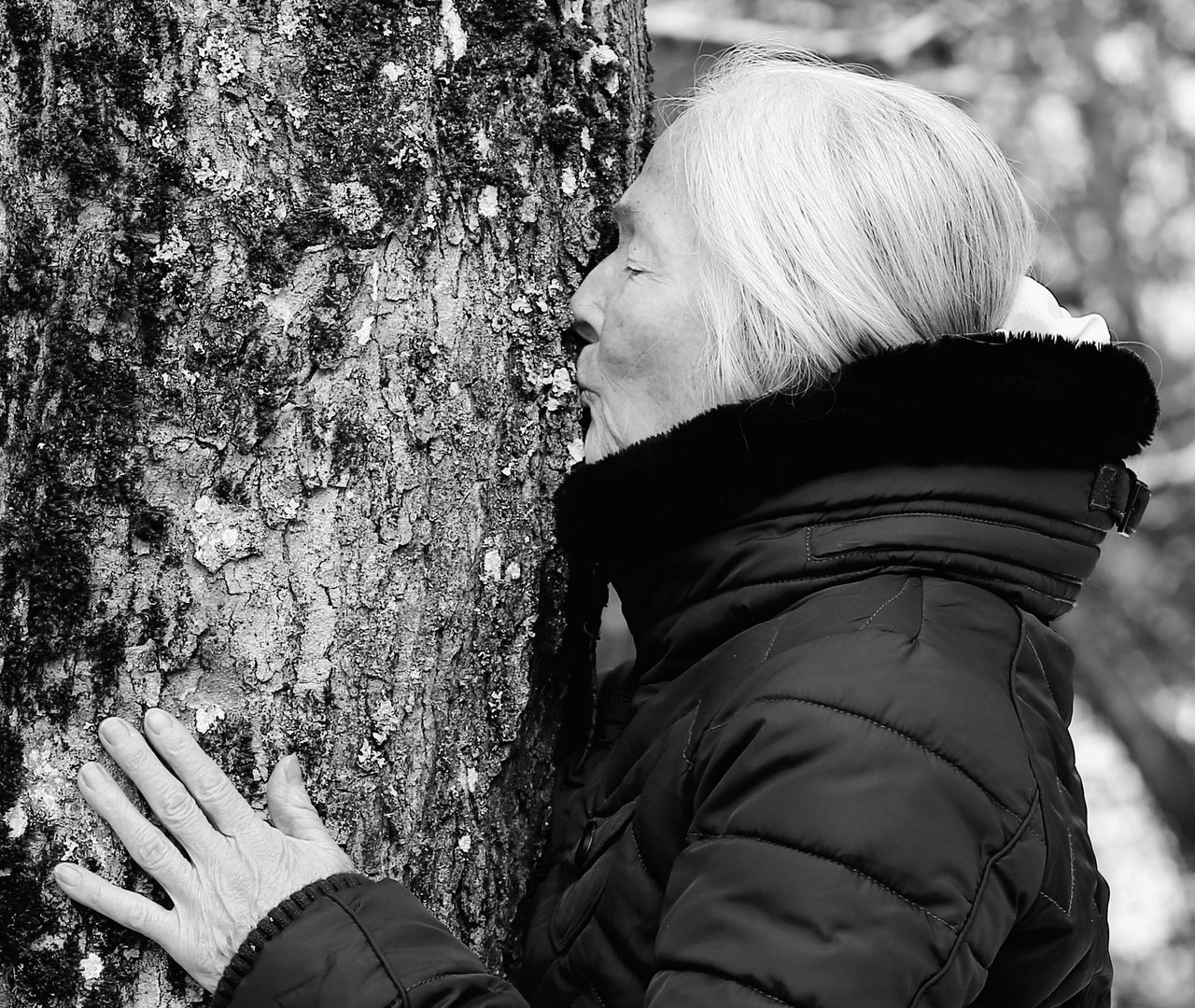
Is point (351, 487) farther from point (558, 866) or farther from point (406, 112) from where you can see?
point (558, 866)

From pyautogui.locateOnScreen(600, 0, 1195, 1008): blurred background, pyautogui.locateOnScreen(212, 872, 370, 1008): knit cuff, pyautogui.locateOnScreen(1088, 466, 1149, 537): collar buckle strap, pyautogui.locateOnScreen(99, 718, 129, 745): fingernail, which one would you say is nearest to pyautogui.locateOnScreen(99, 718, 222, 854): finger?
pyautogui.locateOnScreen(99, 718, 129, 745): fingernail

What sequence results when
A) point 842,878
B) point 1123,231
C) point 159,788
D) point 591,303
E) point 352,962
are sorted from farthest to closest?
point 1123,231 < point 591,303 < point 159,788 < point 352,962 < point 842,878

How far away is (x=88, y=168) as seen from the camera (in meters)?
1.45

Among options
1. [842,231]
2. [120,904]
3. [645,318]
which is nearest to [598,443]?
[645,318]

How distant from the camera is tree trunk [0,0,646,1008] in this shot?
1.43 metres

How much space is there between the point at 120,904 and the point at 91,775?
0.53ft

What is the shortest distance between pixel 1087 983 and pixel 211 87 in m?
1.66

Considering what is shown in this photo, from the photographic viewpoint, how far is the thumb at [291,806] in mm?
1454

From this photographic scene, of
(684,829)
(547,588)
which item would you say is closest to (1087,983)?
(684,829)

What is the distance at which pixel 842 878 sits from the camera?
3.58 feet

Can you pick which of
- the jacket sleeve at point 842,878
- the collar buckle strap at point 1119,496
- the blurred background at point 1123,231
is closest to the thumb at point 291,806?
the jacket sleeve at point 842,878

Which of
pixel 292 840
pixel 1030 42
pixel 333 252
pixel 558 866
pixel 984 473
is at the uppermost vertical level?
pixel 1030 42

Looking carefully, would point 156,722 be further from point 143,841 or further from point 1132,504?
point 1132,504

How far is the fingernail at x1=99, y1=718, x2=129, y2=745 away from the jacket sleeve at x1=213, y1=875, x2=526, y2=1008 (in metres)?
0.29
